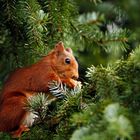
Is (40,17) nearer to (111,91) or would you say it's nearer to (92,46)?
(92,46)

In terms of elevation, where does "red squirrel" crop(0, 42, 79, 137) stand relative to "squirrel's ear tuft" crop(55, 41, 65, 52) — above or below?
below

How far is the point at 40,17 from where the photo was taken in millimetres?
3037

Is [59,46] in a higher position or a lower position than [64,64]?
higher

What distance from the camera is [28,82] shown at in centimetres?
334

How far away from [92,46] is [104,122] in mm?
1792

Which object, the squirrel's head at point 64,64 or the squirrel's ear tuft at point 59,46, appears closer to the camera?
the squirrel's ear tuft at point 59,46

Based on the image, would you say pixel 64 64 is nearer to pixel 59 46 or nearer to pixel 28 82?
pixel 59 46

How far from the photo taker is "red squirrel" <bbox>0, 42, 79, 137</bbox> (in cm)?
317

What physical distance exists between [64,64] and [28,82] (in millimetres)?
322

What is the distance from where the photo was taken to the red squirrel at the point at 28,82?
10.4 feet

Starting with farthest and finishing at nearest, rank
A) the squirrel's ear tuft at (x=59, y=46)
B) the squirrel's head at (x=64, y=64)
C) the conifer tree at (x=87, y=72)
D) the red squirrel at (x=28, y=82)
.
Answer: the squirrel's head at (x=64, y=64) < the squirrel's ear tuft at (x=59, y=46) < the red squirrel at (x=28, y=82) < the conifer tree at (x=87, y=72)

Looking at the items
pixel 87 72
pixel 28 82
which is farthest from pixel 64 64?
pixel 87 72

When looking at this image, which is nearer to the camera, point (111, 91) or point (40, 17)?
point (111, 91)

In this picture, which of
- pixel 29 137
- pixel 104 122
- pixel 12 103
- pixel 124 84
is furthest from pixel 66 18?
pixel 104 122
